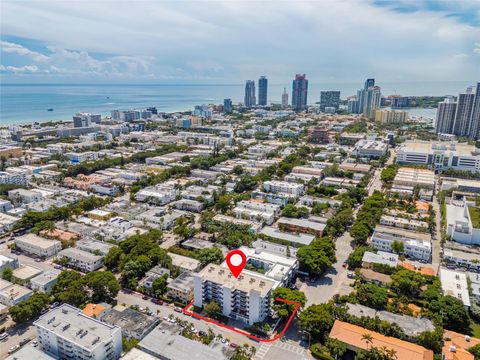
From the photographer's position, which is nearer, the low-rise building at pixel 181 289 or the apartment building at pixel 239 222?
the low-rise building at pixel 181 289

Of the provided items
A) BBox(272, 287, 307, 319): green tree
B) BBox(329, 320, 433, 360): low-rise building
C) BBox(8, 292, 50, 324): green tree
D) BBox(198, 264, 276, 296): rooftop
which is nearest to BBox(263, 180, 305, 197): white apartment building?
BBox(198, 264, 276, 296): rooftop

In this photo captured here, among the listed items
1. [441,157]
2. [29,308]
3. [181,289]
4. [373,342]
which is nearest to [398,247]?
[373,342]

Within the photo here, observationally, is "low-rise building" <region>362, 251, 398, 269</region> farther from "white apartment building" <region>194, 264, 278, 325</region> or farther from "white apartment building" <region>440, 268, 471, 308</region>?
"white apartment building" <region>194, 264, 278, 325</region>

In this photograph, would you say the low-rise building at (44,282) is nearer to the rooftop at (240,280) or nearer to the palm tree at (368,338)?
the rooftop at (240,280)

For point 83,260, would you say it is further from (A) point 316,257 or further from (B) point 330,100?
(B) point 330,100

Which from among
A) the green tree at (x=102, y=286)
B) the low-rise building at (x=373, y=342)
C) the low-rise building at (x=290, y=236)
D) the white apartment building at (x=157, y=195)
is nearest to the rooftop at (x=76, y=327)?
the green tree at (x=102, y=286)

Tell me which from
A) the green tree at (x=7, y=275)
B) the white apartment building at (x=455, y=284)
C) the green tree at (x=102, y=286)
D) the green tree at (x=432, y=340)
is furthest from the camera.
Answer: the green tree at (x=7, y=275)
